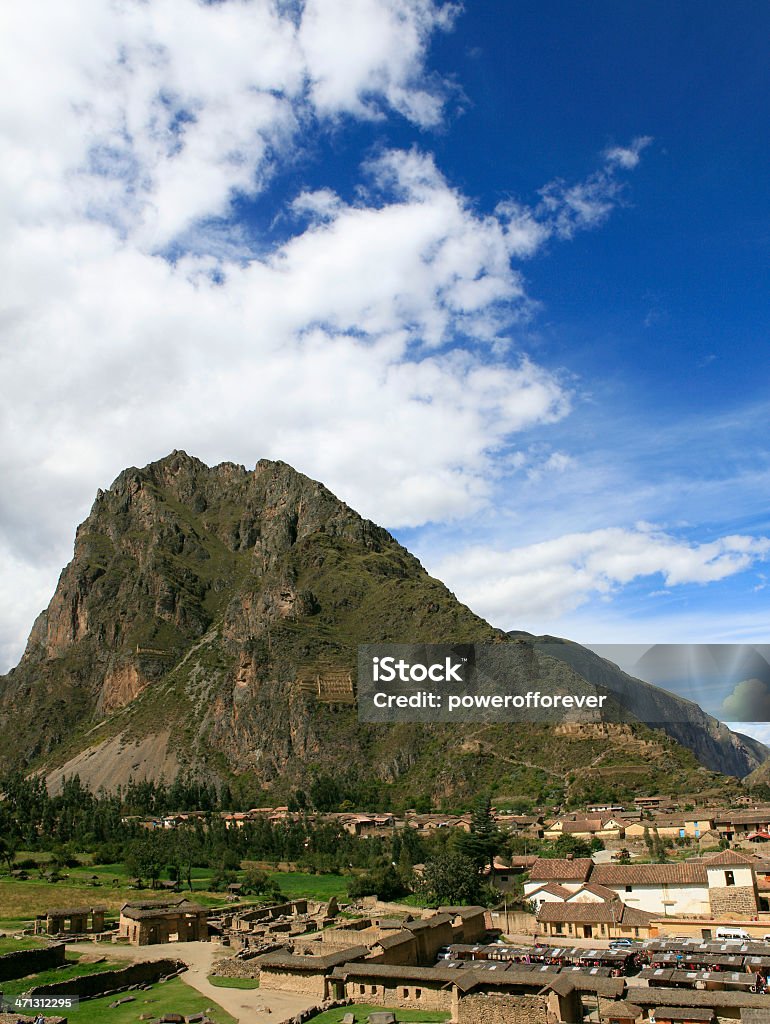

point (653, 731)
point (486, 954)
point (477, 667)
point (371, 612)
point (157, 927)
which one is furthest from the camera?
point (371, 612)

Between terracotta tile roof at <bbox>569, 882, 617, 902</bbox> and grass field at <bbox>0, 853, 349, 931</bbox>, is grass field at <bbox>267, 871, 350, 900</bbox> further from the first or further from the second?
terracotta tile roof at <bbox>569, 882, 617, 902</bbox>

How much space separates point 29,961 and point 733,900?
36282 mm

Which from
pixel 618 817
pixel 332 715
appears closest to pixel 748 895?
pixel 618 817

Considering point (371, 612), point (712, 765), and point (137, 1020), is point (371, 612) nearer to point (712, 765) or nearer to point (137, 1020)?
point (712, 765)

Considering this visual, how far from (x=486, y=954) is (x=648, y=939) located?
943cm

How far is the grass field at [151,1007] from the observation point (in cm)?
3195

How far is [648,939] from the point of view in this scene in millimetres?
44656

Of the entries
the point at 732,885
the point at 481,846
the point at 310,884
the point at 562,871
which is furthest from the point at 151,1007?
the point at 310,884

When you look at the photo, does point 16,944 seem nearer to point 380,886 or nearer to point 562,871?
point 380,886

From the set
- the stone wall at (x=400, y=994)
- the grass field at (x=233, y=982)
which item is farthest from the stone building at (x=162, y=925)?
Answer: the stone wall at (x=400, y=994)

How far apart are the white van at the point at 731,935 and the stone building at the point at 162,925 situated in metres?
29.6

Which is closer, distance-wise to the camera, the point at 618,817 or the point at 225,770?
the point at 618,817

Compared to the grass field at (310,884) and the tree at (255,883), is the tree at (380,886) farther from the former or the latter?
the tree at (255,883)

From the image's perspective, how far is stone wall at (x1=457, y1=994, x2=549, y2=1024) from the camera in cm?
3042
